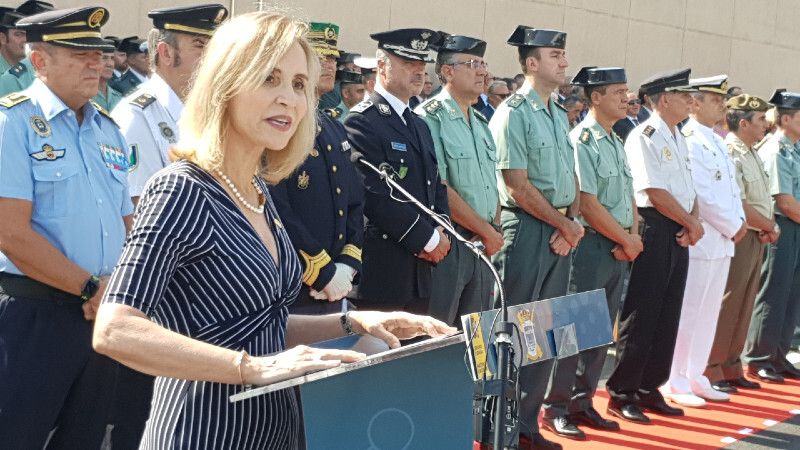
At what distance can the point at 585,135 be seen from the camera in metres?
6.38

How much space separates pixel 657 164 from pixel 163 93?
352 cm

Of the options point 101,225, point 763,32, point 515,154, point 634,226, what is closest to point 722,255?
point 634,226

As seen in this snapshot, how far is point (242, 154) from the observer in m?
2.14

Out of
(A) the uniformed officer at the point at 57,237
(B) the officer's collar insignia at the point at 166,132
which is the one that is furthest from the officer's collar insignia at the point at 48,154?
(B) the officer's collar insignia at the point at 166,132

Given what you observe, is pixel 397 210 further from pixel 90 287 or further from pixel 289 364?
pixel 289 364

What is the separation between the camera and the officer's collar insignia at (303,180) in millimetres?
4246

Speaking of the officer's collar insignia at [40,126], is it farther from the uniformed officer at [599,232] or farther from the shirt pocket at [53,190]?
the uniformed officer at [599,232]

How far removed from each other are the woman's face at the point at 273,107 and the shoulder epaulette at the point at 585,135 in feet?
14.4

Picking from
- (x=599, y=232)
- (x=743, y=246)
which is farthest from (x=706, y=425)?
(x=743, y=246)

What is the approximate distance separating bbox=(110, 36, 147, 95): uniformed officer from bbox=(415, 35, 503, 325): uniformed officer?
2669 mm

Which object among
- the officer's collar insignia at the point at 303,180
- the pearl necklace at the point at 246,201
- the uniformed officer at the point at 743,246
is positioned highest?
the pearl necklace at the point at 246,201

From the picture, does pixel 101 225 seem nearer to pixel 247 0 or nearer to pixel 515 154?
pixel 515 154

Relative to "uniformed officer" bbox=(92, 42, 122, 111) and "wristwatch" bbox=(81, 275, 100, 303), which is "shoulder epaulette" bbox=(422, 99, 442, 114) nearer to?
"uniformed officer" bbox=(92, 42, 122, 111)

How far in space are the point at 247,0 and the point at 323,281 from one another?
6785 mm
